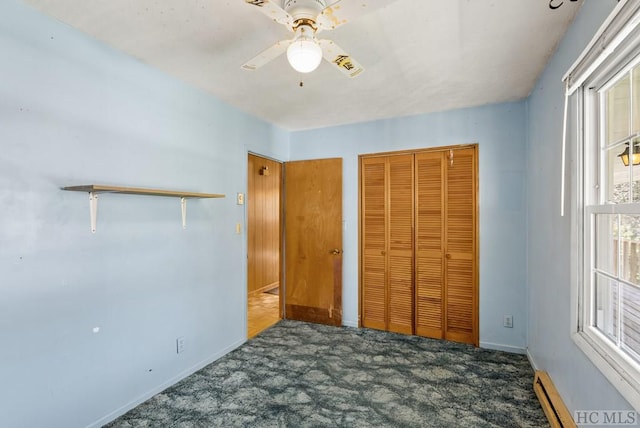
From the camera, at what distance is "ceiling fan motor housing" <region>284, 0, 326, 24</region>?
1256mm

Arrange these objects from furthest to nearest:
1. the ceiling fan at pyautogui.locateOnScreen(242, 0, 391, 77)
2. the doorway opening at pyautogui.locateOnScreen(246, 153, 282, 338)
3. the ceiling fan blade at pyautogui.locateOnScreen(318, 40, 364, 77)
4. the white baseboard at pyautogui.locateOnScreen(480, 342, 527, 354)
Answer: the doorway opening at pyautogui.locateOnScreen(246, 153, 282, 338)
the white baseboard at pyautogui.locateOnScreen(480, 342, 527, 354)
the ceiling fan blade at pyautogui.locateOnScreen(318, 40, 364, 77)
the ceiling fan at pyautogui.locateOnScreen(242, 0, 391, 77)

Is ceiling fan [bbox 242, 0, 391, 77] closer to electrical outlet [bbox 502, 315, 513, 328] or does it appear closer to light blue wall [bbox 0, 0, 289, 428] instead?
light blue wall [bbox 0, 0, 289, 428]

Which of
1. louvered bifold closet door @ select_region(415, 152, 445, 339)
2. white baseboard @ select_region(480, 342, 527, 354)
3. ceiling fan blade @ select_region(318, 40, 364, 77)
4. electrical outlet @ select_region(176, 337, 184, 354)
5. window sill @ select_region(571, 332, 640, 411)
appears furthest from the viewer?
louvered bifold closet door @ select_region(415, 152, 445, 339)

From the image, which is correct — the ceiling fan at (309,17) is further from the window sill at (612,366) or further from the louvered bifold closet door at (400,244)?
the louvered bifold closet door at (400,244)

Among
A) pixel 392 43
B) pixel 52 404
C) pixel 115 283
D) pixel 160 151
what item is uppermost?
pixel 392 43

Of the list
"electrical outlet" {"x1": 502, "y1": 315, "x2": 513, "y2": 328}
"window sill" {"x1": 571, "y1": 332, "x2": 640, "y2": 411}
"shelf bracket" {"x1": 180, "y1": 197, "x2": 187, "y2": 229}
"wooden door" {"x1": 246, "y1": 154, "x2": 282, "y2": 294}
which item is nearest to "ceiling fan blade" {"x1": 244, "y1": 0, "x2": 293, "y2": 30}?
"shelf bracket" {"x1": 180, "y1": 197, "x2": 187, "y2": 229}

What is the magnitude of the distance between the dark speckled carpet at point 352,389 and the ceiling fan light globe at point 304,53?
6.69ft

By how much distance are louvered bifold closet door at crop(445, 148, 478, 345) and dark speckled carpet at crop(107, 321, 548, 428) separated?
0.23 metres

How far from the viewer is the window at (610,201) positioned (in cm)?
120

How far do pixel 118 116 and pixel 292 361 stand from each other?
2.34m

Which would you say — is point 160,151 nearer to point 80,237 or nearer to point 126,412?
point 80,237

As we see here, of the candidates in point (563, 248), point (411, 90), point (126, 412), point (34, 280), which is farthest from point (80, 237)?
point (563, 248)

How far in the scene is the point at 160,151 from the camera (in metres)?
2.27

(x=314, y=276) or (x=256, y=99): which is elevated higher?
(x=256, y=99)
